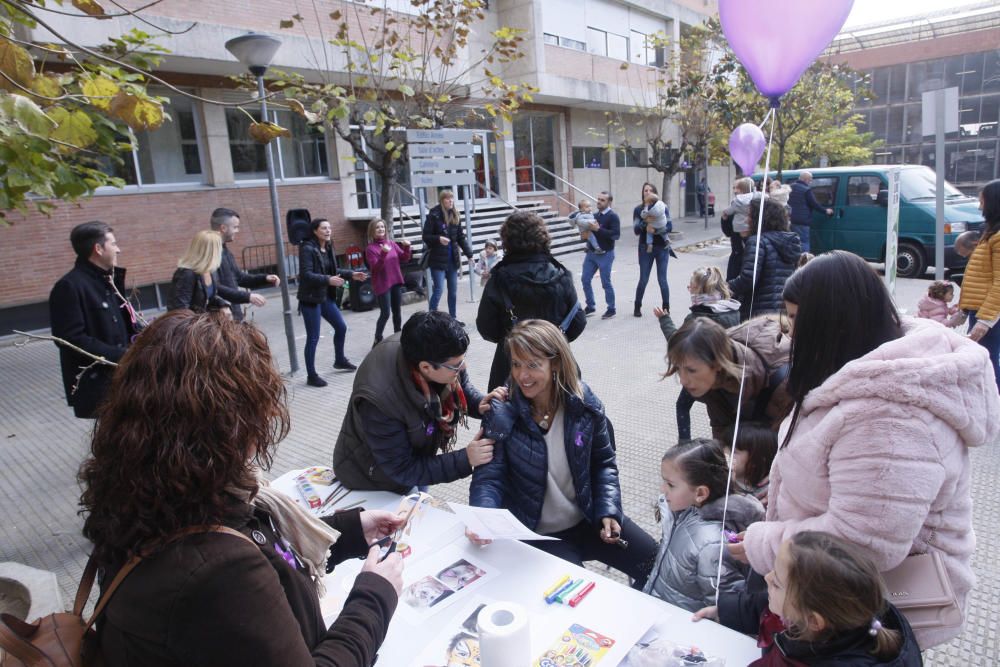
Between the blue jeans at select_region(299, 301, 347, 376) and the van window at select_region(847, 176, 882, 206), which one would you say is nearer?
the blue jeans at select_region(299, 301, 347, 376)

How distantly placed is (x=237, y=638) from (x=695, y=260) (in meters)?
14.2

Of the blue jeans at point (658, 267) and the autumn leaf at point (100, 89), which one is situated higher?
the autumn leaf at point (100, 89)

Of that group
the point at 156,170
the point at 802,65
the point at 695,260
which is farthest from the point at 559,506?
the point at 695,260

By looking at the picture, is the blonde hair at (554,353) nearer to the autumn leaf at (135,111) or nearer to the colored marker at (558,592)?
the colored marker at (558,592)

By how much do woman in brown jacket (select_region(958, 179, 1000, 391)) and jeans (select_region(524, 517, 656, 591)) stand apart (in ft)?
10.0

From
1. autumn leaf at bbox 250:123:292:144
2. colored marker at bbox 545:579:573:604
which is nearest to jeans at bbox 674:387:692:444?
colored marker at bbox 545:579:573:604

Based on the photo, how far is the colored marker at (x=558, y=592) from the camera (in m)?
1.83

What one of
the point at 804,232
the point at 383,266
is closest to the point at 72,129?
the point at 383,266

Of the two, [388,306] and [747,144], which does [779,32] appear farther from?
[388,306]

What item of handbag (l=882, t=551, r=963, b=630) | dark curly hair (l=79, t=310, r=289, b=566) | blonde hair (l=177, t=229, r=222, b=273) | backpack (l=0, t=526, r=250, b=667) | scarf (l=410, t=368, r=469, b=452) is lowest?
handbag (l=882, t=551, r=963, b=630)

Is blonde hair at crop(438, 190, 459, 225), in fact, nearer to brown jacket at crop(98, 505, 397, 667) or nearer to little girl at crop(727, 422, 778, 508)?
little girl at crop(727, 422, 778, 508)

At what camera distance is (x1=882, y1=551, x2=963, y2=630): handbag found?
1509 millimetres

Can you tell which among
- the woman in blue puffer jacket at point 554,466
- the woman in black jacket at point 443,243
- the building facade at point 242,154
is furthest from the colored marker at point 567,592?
the woman in black jacket at point 443,243

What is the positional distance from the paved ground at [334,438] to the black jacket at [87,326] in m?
0.47
